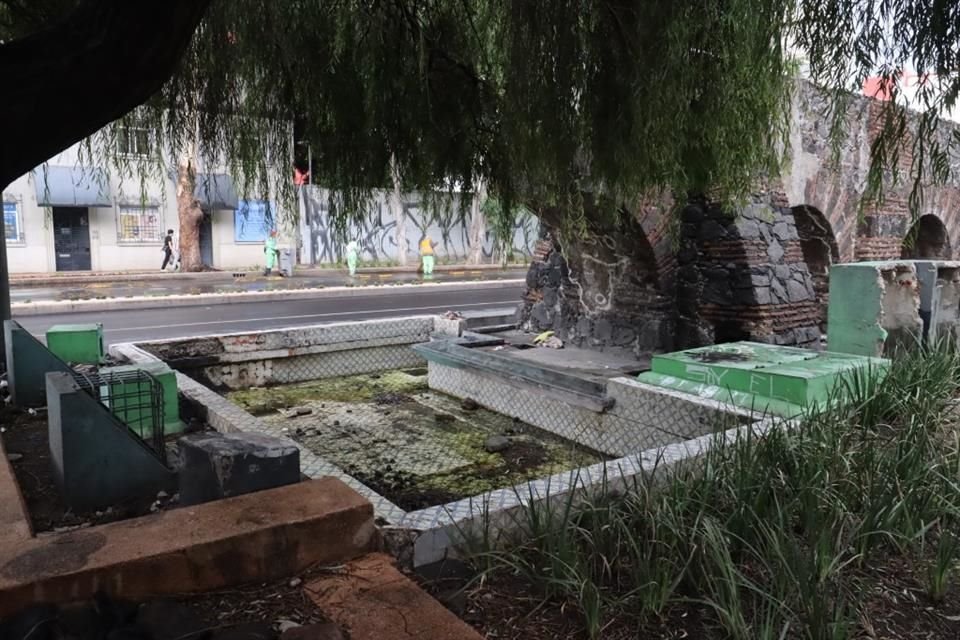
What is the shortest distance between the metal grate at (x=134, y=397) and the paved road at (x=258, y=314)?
7.12 meters

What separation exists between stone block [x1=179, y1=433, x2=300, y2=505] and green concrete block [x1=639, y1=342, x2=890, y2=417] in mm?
3208

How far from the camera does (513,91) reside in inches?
145

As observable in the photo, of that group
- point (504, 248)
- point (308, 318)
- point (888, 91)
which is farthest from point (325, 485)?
point (308, 318)

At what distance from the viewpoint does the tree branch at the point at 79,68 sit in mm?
2359

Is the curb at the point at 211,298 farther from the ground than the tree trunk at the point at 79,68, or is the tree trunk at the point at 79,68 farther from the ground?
the tree trunk at the point at 79,68

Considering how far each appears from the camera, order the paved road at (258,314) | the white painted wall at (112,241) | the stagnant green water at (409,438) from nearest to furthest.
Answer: the stagnant green water at (409,438) → the paved road at (258,314) → the white painted wall at (112,241)

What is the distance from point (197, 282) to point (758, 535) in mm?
21874

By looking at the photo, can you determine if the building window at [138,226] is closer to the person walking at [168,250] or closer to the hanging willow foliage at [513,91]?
the person walking at [168,250]

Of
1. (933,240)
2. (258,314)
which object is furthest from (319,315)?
(933,240)

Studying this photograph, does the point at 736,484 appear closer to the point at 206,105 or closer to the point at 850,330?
the point at 206,105

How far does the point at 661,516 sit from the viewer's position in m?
3.07

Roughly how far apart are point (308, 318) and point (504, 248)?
10515 millimetres

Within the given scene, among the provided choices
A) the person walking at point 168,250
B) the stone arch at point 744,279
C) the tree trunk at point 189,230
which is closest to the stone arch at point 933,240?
the stone arch at point 744,279

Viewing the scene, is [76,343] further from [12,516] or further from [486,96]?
[486,96]
